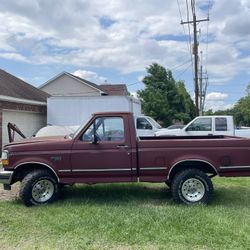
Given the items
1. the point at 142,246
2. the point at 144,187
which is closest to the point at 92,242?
the point at 142,246

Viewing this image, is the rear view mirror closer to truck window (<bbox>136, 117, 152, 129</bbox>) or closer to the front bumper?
the front bumper

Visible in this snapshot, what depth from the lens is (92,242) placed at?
5.62 metres

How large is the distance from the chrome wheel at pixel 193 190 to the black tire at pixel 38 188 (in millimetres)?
2618

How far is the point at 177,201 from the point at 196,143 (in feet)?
4.05

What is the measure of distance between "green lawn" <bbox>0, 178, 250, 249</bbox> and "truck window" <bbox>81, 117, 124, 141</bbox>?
1352 mm

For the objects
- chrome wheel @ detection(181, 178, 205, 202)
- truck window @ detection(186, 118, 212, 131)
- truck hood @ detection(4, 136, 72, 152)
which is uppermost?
truck window @ detection(186, 118, 212, 131)

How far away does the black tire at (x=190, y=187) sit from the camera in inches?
309

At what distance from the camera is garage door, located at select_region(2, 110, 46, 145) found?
19.4 meters

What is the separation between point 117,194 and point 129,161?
141 centimetres

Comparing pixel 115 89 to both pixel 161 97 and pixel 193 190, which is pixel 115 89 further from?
pixel 193 190

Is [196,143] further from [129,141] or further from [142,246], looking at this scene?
[142,246]

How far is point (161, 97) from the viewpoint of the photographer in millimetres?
42562

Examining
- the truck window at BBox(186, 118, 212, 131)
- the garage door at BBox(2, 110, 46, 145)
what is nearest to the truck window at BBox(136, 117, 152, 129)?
the truck window at BBox(186, 118, 212, 131)

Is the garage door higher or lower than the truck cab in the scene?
higher
